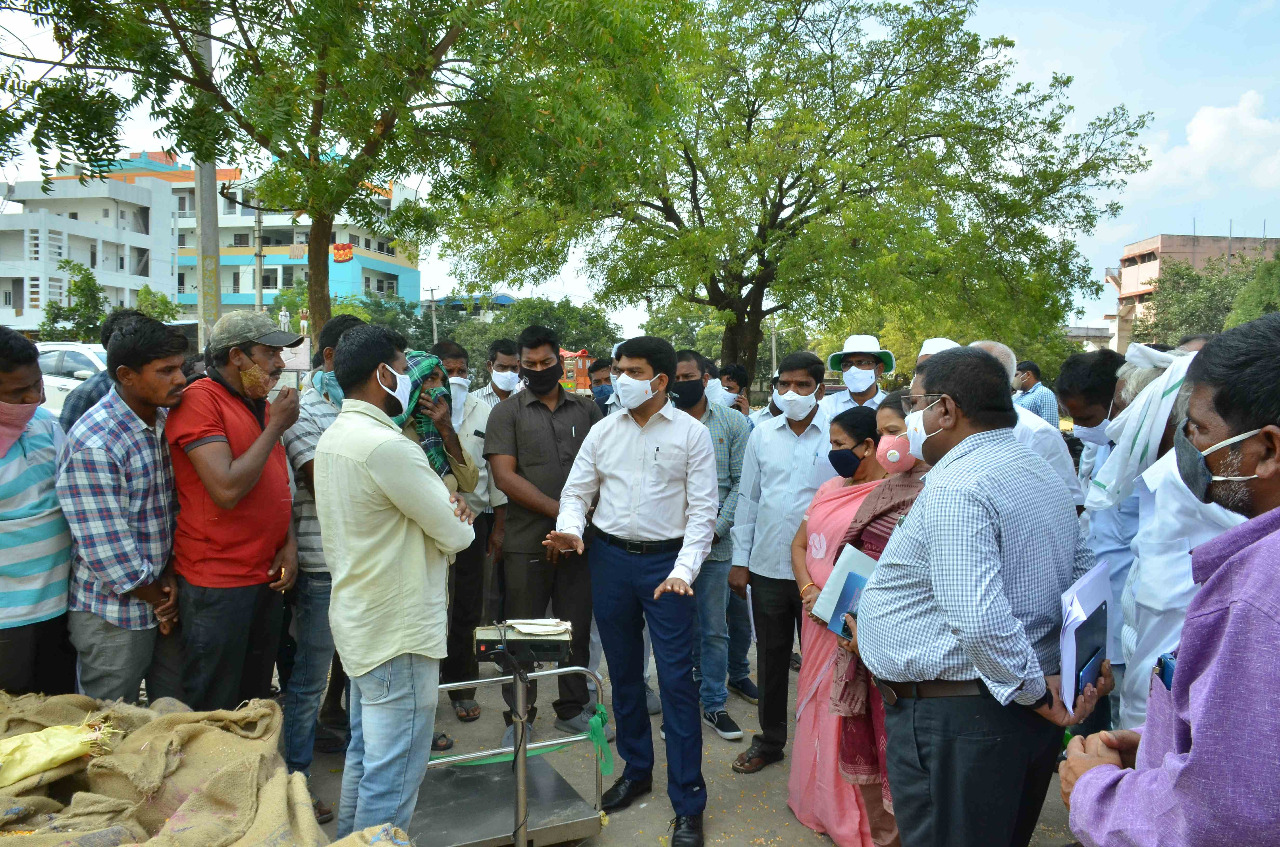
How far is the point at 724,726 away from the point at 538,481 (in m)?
1.74

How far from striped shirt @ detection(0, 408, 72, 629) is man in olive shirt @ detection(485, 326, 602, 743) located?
6.80 ft

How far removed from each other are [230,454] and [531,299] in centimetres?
1389

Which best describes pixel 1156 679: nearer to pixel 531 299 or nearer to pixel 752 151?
pixel 752 151

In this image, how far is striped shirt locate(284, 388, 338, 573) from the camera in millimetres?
3959

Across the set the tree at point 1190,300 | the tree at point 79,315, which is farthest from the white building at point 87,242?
the tree at point 1190,300

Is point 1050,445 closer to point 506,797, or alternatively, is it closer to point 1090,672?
point 1090,672

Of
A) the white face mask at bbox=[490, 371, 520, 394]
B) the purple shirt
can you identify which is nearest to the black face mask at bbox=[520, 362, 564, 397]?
the white face mask at bbox=[490, 371, 520, 394]

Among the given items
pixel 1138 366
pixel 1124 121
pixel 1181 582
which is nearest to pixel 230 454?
pixel 1181 582

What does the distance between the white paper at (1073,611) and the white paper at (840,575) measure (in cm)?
72

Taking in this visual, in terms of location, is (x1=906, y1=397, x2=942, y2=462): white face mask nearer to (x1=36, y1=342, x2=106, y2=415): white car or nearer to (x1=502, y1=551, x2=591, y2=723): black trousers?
(x1=502, y1=551, x2=591, y2=723): black trousers

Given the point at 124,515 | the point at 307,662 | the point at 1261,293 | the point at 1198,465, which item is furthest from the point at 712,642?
the point at 1261,293

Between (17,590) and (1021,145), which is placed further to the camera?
(1021,145)

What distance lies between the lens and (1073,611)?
215 cm

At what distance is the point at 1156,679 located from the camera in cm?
155
